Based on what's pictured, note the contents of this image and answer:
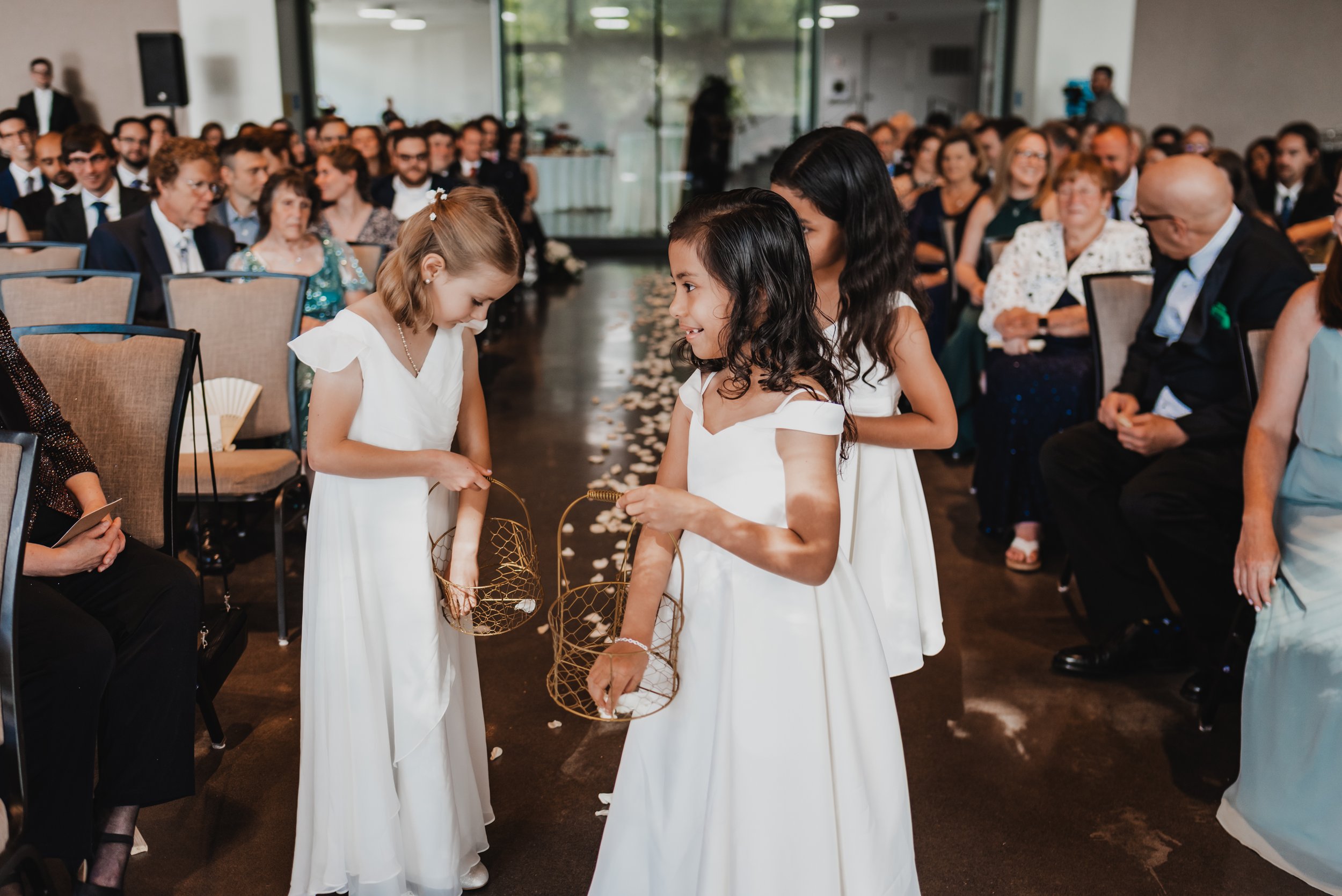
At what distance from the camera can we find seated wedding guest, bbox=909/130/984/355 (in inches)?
214

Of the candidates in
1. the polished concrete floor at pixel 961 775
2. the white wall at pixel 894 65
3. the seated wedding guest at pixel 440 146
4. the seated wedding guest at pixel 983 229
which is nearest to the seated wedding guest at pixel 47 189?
the seated wedding guest at pixel 440 146

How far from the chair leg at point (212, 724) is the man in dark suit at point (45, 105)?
37.0ft

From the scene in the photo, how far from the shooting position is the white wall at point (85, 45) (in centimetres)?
1216

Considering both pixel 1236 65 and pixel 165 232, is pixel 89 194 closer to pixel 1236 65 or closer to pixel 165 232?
pixel 165 232

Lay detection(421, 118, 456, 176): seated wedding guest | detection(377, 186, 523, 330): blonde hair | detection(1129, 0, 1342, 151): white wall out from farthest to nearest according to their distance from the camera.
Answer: detection(1129, 0, 1342, 151): white wall, detection(421, 118, 456, 176): seated wedding guest, detection(377, 186, 523, 330): blonde hair

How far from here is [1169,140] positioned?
876 cm

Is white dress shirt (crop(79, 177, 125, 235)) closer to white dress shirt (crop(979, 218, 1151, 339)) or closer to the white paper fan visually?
the white paper fan

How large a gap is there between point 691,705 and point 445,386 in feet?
2.46

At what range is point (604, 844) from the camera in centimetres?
175

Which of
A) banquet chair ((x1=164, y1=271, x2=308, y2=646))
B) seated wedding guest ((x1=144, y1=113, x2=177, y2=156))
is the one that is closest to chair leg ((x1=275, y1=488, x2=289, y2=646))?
banquet chair ((x1=164, y1=271, x2=308, y2=646))

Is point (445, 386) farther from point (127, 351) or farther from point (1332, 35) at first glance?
point (1332, 35)

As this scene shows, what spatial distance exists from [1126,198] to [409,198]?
4.35 meters

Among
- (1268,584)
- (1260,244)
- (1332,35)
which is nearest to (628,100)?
(1332,35)

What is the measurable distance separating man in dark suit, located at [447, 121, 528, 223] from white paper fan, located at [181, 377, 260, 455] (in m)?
6.22
